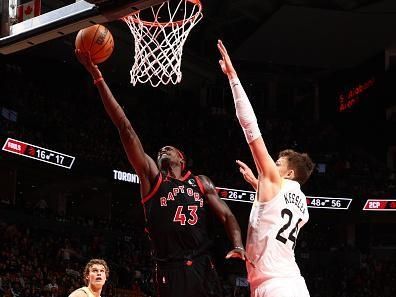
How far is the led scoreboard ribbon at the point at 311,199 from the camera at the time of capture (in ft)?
68.3

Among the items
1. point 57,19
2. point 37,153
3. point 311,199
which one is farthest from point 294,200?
point 311,199

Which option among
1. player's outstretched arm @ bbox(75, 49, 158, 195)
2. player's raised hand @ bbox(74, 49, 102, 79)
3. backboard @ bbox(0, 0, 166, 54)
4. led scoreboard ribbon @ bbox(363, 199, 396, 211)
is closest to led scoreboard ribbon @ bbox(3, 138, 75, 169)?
led scoreboard ribbon @ bbox(363, 199, 396, 211)

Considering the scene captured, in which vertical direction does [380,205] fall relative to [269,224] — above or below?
above

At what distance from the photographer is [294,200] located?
13.1 ft

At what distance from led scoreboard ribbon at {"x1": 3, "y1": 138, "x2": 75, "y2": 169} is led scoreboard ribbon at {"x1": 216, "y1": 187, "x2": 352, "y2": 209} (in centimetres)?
499

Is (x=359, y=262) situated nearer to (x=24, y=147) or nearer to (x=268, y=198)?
(x=24, y=147)

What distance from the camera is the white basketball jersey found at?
12.6 ft

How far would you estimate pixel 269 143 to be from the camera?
23.5 metres

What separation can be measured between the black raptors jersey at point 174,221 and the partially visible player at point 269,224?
1.49 feet

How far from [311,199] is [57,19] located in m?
17.0


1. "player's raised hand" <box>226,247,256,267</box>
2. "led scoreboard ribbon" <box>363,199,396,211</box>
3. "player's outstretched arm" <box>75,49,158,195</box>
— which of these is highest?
"led scoreboard ribbon" <box>363,199,396,211</box>

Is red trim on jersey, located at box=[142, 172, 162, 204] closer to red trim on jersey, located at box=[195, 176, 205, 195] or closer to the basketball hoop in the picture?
red trim on jersey, located at box=[195, 176, 205, 195]

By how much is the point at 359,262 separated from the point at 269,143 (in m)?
4.84

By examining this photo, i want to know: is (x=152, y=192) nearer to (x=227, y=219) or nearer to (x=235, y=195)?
(x=227, y=219)
